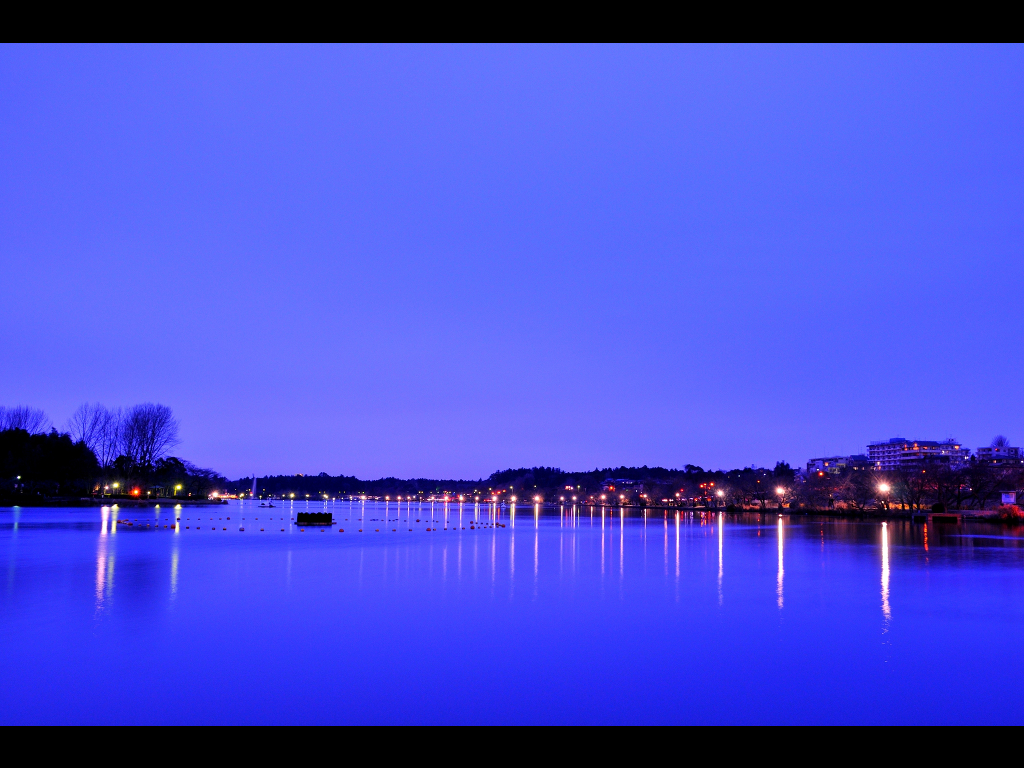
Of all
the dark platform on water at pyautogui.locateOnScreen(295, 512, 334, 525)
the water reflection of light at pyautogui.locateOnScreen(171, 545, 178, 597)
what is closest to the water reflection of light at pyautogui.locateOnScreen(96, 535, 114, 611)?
the water reflection of light at pyautogui.locateOnScreen(171, 545, 178, 597)

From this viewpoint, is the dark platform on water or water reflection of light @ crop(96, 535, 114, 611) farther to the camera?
the dark platform on water

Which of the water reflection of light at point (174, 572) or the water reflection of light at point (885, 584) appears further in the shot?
the water reflection of light at point (174, 572)

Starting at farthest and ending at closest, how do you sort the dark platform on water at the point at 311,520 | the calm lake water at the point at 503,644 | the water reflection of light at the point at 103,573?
the dark platform on water at the point at 311,520
the water reflection of light at the point at 103,573
the calm lake water at the point at 503,644

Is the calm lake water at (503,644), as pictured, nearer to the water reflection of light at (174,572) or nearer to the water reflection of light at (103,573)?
the water reflection of light at (103,573)

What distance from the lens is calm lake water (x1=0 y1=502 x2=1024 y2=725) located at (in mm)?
7059

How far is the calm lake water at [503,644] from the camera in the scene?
7.06 m

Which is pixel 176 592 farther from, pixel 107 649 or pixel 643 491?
pixel 643 491

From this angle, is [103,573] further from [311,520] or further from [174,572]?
[311,520]

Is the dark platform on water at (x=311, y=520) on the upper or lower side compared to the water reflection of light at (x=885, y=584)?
lower

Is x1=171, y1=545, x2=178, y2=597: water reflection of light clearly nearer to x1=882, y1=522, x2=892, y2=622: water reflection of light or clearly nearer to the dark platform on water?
x1=882, y1=522, x2=892, y2=622: water reflection of light

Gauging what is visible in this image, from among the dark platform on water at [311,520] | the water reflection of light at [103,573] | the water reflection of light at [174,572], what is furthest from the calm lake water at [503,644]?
the dark platform on water at [311,520]
